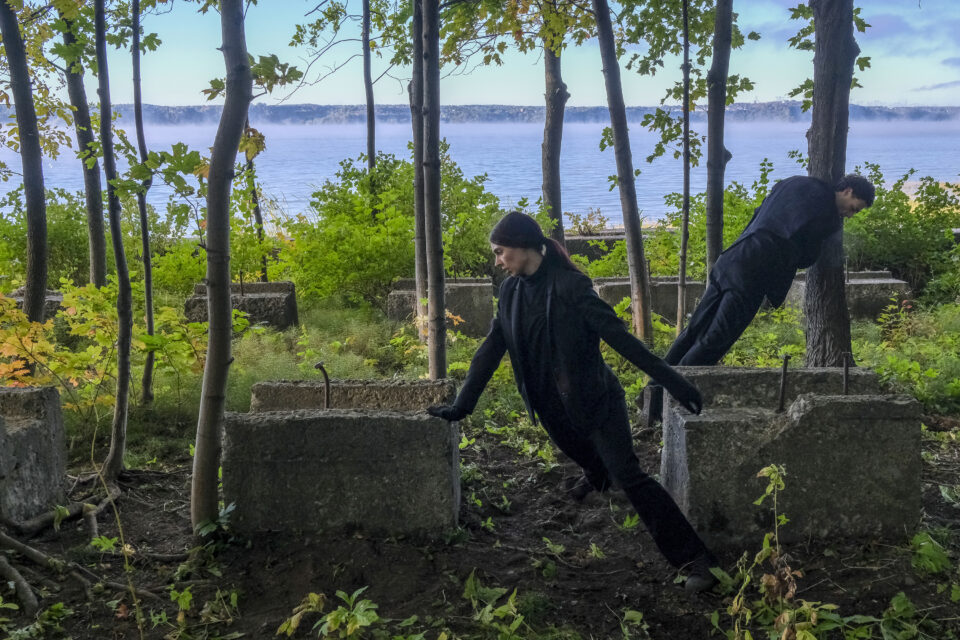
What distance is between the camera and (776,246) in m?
5.43

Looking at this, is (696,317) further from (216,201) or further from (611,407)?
(216,201)

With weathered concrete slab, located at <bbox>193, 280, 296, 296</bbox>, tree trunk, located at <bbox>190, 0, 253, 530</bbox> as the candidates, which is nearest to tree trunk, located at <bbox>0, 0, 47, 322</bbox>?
tree trunk, located at <bbox>190, 0, 253, 530</bbox>

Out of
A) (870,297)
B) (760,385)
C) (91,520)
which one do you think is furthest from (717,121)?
(91,520)

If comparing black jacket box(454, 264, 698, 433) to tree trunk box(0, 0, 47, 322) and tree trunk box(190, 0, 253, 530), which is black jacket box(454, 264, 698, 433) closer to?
tree trunk box(190, 0, 253, 530)

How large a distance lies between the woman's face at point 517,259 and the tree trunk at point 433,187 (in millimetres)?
1452

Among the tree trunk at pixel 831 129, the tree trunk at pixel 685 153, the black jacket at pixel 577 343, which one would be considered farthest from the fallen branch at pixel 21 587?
the tree trunk at pixel 685 153

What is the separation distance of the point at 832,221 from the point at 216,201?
12.7 feet

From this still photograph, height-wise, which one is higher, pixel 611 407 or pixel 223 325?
pixel 223 325

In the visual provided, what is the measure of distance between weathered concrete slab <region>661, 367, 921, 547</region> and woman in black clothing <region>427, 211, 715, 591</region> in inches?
7.7

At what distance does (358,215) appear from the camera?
9898 mm

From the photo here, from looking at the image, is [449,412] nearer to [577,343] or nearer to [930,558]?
[577,343]

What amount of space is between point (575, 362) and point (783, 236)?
2203 mm

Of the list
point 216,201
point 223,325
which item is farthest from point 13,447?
point 216,201

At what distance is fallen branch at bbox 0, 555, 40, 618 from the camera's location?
3.49m
